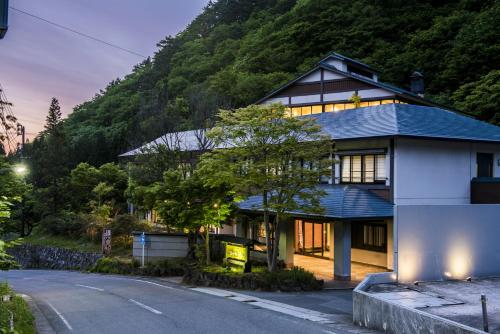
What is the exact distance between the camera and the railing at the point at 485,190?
22.5 m

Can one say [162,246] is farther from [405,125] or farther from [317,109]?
[317,109]

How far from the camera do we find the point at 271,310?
50.4 feet

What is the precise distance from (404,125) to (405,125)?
0.18 feet

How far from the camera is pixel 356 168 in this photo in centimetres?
2344

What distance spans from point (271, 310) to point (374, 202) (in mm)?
8703

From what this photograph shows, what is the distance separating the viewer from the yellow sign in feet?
70.1

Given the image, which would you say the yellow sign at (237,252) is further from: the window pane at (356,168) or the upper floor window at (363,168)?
the window pane at (356,168)

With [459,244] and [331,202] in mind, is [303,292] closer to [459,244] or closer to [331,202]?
[331,202]

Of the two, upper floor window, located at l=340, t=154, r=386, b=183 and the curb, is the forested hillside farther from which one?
the curb

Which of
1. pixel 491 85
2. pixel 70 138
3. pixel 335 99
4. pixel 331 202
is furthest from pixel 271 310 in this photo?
pixel 70 138

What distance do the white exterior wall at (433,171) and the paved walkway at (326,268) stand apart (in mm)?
4000

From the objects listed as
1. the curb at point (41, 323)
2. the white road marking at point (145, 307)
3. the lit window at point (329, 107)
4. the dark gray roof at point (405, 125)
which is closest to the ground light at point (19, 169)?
the curb at point (41, 323)

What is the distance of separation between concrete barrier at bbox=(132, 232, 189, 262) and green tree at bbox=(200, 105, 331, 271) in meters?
8.40

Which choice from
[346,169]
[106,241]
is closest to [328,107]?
[346,169]
